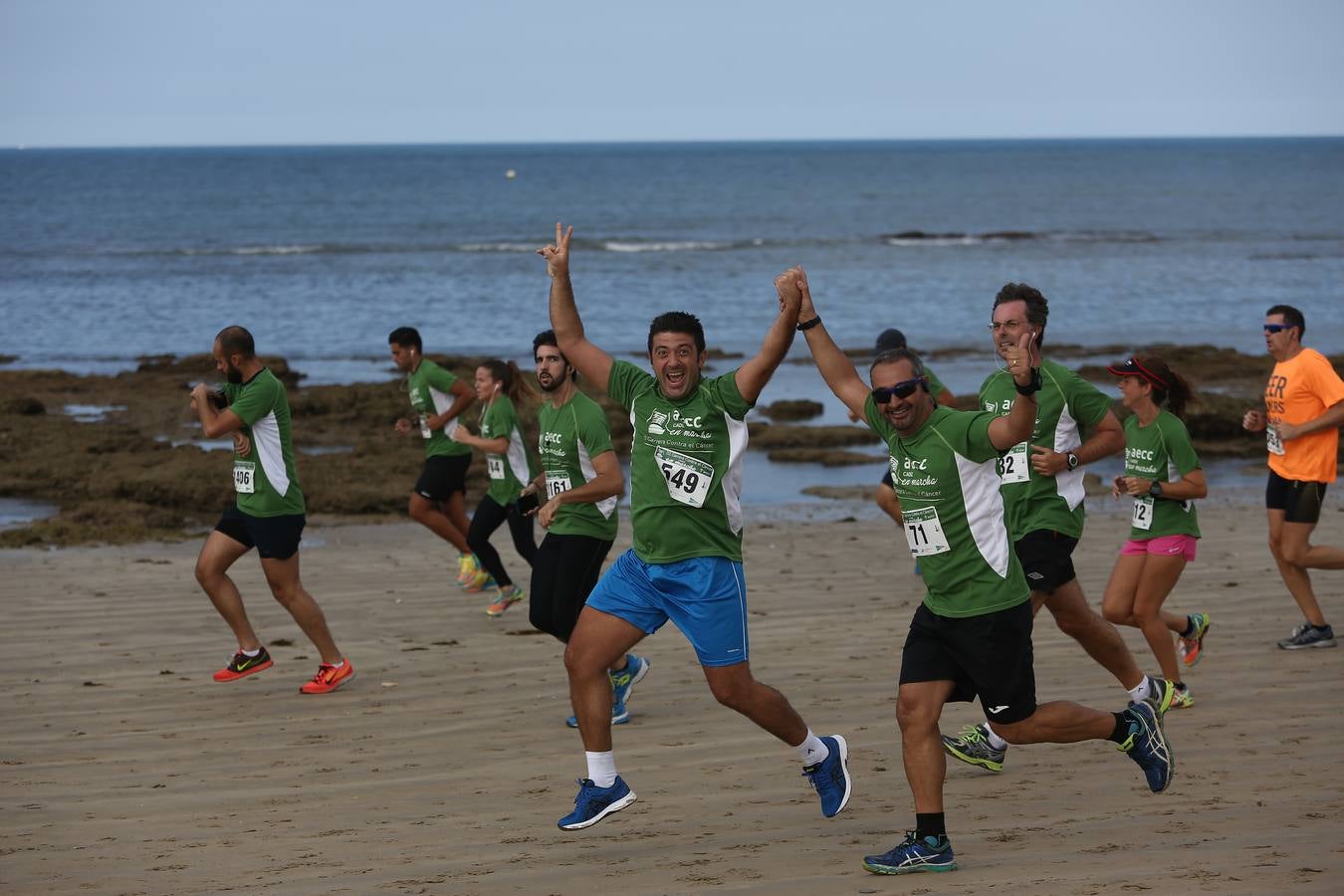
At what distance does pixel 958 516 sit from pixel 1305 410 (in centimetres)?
411

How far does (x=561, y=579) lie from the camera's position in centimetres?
701

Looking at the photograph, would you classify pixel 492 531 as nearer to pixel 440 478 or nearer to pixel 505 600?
pixel 505 600

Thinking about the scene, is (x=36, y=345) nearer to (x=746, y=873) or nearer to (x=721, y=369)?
(x=721, y=369)

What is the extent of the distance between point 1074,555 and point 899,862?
7.00 metres

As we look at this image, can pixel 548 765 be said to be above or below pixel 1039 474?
below

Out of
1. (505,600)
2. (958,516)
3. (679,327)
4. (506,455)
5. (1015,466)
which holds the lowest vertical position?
(505,600)

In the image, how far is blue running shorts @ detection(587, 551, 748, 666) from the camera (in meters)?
5.29

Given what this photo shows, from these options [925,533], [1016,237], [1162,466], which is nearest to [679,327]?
[925,533]

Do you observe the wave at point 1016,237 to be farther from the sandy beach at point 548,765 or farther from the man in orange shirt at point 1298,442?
the man in orange shirt at point 1298,442

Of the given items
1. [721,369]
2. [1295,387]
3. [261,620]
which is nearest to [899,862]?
[1295,387]

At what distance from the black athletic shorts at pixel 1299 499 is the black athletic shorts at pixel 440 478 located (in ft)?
17.7

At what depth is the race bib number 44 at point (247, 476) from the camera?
25.0 feet

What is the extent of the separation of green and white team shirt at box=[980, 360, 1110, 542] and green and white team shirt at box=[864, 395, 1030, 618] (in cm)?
146

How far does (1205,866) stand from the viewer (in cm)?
469
